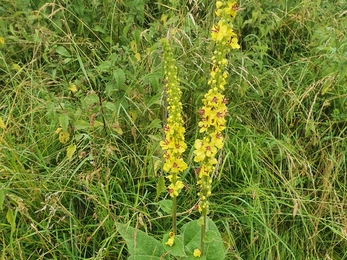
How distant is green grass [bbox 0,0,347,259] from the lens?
7.40ft

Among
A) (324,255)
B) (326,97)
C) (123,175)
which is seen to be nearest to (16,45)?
(123,175)

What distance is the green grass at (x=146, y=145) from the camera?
7.40 feet

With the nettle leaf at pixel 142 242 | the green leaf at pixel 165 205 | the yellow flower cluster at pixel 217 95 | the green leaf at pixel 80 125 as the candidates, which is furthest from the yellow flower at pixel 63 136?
the yellow flower cluster at pixel 217 95

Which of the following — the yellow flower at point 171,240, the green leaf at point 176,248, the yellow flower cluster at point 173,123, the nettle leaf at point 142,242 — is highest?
the yellow flower cluster at point 173,123

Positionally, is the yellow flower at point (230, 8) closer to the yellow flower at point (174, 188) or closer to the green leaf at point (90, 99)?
the yellow flower at point (174, 188)

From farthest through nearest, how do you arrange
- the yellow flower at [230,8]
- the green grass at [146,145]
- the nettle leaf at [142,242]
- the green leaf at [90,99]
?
the green leaf at [90,99]
the green grass at [146,145]
the nettle leaf at [142,242]
the yellow flower at [230,8]

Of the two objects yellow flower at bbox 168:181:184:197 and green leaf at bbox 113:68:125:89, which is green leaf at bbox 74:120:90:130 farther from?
yellow flower at bbox 168:181:184:197

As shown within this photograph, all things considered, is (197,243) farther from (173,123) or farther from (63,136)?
(63,136)

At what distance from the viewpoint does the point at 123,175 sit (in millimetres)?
2506

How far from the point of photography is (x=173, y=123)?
5.18 feet

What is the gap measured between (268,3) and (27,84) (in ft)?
6.28

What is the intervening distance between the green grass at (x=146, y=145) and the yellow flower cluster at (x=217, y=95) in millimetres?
582

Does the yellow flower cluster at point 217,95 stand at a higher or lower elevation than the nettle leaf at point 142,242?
higher

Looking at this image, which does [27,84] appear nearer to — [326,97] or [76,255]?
[76,255]
